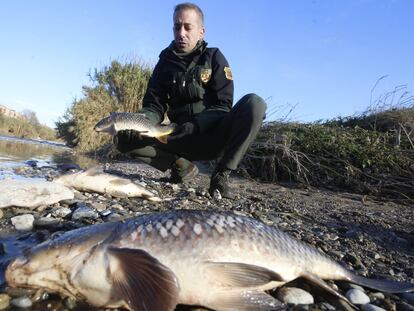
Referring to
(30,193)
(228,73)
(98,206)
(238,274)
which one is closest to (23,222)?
(30,193)

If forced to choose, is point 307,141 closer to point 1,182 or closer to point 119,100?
point 1,182

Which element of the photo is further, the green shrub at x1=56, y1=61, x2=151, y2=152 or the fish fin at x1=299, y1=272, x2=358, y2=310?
the green shrub at x1=56, y1=61, x2=151, y2=152

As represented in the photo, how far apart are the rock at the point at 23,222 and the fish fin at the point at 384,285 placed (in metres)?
2.43

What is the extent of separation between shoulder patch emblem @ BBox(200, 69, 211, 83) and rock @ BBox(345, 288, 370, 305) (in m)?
4.20

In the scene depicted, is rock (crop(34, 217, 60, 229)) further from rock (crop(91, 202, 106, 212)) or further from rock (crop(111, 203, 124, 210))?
rock (crop(111, 203, 124, 210))

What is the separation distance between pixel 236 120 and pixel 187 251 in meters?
3.48

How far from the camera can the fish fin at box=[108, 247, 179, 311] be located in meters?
1.74

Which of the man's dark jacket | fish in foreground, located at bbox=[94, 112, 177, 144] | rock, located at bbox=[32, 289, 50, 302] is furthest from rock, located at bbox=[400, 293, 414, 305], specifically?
fish in foreground, located at bbox=[94, 112, 177, 144]

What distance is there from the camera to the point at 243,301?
6.27ft

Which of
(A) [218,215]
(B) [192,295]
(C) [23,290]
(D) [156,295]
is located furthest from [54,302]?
(A) [218,215]

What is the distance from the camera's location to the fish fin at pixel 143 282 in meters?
1.74

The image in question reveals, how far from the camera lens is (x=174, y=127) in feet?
18.8

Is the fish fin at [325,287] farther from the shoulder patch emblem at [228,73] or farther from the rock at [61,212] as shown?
the shoulder patch emblem at [228,73]

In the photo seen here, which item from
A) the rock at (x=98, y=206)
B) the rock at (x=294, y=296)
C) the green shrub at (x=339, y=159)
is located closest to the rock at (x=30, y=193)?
the rock at (x=98, y=206)
